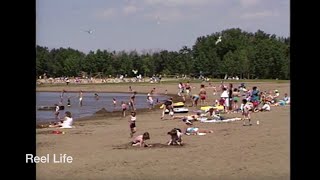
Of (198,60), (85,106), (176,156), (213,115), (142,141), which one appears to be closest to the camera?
(176,156)

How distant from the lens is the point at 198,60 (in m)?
89.4

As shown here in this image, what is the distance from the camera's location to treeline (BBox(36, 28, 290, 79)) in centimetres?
7931

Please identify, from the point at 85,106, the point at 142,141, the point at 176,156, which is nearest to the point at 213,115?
the point at 142,141

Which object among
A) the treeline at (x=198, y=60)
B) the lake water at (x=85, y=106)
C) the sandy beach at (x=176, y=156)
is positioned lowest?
the lake water at (x=85, y=106)

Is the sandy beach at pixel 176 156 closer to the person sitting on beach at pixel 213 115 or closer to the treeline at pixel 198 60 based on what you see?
the person sitting on beach at pixel 213 115

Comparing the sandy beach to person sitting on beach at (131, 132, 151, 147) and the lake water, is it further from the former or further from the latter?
the lake water

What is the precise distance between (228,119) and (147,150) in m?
7.51

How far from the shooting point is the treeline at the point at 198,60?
79312 millimetres

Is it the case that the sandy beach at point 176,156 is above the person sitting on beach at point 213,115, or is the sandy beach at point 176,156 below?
below

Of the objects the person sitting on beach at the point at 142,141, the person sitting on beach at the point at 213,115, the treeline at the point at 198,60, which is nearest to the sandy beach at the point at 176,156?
the person sitting on beach at the point at 142,141

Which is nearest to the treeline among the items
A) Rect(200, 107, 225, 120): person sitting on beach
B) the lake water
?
the lake water

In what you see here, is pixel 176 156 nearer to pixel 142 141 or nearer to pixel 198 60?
pixel 142 141
